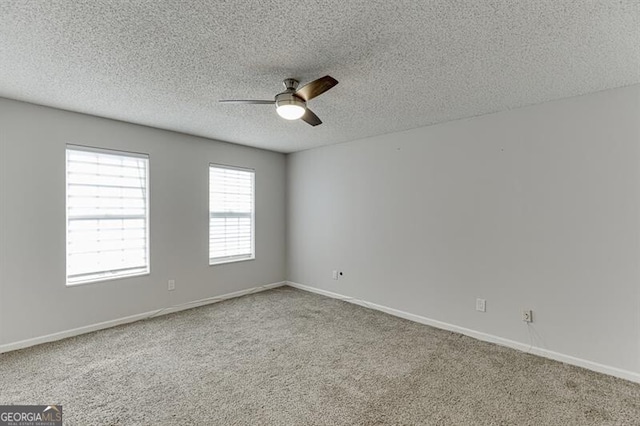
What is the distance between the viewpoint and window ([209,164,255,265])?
4.54 metres

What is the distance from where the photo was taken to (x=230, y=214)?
4742 millimetres

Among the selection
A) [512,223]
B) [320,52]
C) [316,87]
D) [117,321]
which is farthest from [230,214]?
[512,223]

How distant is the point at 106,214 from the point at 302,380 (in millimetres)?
2876

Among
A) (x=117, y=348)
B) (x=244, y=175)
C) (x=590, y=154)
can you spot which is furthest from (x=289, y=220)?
(x=590, y=154)

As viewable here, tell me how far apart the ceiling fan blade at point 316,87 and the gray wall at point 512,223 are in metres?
1.98

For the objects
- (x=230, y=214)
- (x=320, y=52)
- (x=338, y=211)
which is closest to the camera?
(x=320, y=52)

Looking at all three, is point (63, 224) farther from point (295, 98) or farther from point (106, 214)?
point (295, 98)

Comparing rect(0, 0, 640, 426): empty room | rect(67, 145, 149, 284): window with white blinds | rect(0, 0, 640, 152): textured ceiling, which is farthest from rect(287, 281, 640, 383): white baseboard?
rect(67, 145, 149, 284): window with white blinds

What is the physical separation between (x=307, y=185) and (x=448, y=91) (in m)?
2.82

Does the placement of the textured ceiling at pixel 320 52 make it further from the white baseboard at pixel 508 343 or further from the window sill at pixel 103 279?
the white baseboard at pixel 508 343

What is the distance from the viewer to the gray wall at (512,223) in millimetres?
2527

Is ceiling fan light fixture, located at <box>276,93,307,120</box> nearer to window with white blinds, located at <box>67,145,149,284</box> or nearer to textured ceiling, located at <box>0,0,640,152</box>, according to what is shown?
textured ceiling, located at <box>0,0,640,152</box>

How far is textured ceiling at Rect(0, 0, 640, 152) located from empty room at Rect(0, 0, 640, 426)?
2 cm

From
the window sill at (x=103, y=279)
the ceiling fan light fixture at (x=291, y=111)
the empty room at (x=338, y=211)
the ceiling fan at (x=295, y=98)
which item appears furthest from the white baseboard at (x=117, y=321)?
the ceiling fan light fixture at (x=291, y=111)
